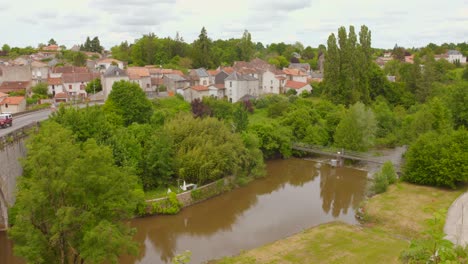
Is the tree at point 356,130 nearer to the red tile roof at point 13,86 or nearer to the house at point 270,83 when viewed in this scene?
the house at point 270,83

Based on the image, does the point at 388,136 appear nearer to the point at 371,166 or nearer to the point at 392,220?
the point at 371,166

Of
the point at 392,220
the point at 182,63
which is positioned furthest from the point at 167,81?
the point at 392,220

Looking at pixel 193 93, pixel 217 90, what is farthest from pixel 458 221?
pixel 217 90

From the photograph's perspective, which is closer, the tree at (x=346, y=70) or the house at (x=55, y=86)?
the house at (x=55, y=86)

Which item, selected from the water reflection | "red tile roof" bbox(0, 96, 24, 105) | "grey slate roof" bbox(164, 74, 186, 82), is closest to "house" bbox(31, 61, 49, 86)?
"red tile roof" bbox(0, 96, 24, 105)

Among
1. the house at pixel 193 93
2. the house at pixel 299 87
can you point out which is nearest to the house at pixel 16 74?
the house at pixel 193 93

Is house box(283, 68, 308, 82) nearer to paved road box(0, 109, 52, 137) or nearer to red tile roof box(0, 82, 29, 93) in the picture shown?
red tile roof box(0, 82, 29, 93)
